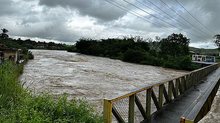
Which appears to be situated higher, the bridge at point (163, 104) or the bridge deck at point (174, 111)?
the bridge at point (163, 104)

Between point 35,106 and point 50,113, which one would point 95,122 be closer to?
point 50,113

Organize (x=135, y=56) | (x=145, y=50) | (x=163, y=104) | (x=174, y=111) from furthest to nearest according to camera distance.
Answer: (x=145, y=50) < (x=135, y=56) < (x=163, y=104) < (x=174, y=111)

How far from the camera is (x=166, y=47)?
162ft

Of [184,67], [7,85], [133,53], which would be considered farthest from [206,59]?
[7,85]

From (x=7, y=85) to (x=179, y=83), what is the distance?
6.69m

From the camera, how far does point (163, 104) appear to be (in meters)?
7.82

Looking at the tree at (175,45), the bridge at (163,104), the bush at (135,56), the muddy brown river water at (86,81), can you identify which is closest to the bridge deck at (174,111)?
the bridge at (163,104)

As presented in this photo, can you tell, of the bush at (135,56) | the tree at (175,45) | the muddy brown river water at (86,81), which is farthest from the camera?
the tree at (175,45)

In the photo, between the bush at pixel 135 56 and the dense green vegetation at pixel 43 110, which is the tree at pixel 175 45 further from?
the dense green vegetation at pixel 43 110

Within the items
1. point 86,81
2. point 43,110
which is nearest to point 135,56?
point 86,81

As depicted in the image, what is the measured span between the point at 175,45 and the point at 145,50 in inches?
293

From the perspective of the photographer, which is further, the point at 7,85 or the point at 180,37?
the point at 180,37

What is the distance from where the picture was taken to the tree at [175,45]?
48125 millimetres

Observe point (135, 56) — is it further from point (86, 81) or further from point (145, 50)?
point (86, 81)
